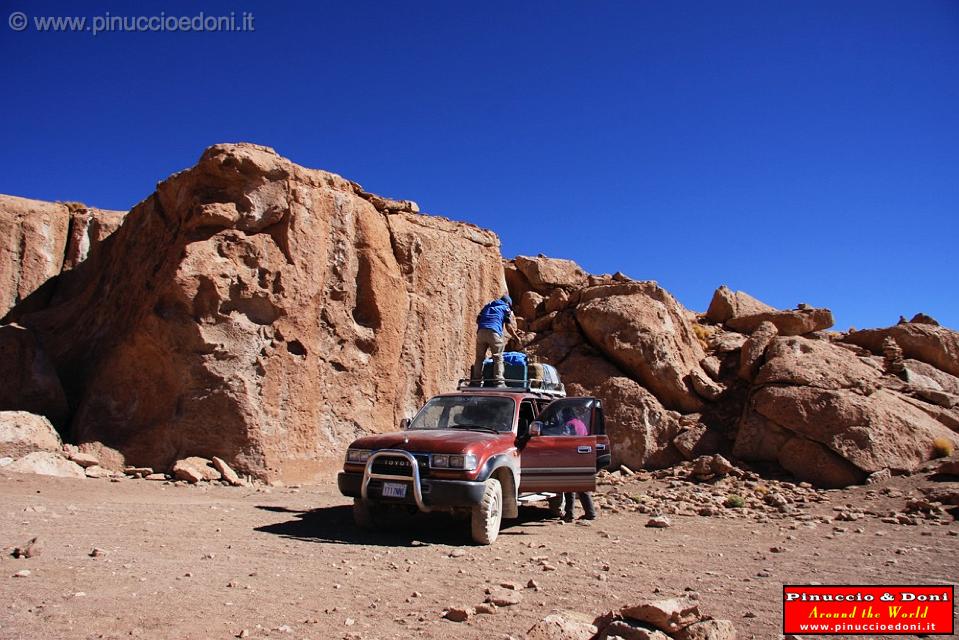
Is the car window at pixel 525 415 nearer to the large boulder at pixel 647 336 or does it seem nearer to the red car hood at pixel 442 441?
the red car hood at pixel 442 441

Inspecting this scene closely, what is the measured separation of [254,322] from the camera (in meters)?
12.4

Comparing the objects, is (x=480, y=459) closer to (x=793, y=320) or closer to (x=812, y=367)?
(x=812, y=367)

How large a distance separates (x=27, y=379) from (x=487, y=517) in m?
8.87

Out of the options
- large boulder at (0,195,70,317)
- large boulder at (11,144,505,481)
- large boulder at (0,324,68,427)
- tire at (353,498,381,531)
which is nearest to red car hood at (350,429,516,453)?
tire at (353,498,381,531)

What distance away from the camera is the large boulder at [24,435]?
34.7 feet

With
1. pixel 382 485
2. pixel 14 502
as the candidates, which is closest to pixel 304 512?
pixel 382 485

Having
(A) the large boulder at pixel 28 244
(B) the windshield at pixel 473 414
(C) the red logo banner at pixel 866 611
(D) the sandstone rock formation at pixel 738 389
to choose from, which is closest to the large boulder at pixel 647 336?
(D) the sandstone rock formation at pixel 738 389

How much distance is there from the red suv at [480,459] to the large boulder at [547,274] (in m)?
10.5

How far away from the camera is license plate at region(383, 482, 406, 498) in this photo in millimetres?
7605

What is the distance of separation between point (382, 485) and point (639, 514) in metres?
5.01

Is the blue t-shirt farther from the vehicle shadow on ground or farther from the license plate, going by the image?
the license plate

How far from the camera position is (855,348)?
19328 mm

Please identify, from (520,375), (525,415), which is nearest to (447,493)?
(525,415)

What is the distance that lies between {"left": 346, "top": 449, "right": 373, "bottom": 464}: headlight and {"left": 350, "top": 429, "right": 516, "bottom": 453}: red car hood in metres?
0.05
